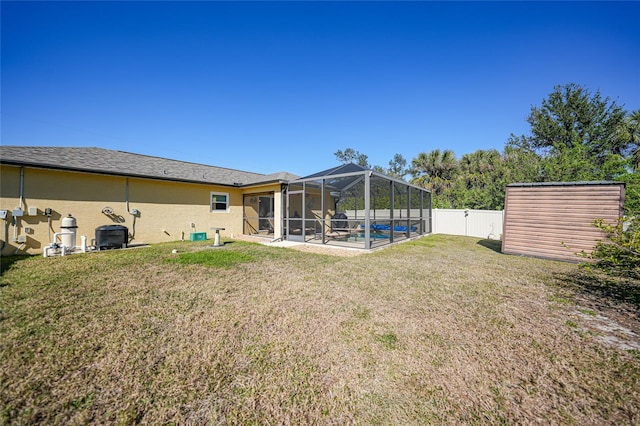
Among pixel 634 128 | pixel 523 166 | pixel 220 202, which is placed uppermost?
pixel 634 128

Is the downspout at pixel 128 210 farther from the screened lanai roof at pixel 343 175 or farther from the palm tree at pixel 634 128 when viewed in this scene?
the palm tree at pixel 634 128

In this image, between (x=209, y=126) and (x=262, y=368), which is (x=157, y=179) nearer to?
(x=209, y=126)

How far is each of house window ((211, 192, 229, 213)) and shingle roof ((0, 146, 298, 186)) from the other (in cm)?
68

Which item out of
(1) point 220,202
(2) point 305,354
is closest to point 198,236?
(1) point 220,202

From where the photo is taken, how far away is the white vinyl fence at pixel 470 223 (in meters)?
12.5

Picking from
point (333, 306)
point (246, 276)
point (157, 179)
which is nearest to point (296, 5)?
point (157, 179)

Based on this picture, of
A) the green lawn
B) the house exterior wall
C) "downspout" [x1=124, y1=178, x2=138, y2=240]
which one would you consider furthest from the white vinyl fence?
"downspout" [x1=124, y1=178, x2=138, y2=240]

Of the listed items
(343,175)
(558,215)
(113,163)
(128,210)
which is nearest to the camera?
(558,215)

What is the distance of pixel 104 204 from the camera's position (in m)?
8.55

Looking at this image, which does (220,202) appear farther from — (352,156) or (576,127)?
(352,156)

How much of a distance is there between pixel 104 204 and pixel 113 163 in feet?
5.81

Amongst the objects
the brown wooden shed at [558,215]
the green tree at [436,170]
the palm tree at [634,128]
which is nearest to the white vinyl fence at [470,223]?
the brown wooden shed at [558,215]

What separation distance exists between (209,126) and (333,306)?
1687 cm

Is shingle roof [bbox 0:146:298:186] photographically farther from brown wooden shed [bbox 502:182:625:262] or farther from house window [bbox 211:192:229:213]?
brown wooden shed [bbox 502:182:625:262]
